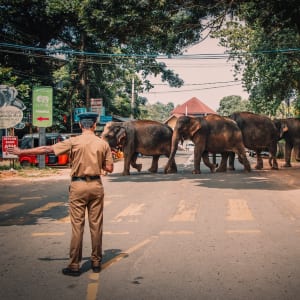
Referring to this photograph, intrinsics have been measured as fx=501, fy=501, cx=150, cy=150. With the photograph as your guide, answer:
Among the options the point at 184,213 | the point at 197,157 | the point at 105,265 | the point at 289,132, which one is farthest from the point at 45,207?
the point at 289,132

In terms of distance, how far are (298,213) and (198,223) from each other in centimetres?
253

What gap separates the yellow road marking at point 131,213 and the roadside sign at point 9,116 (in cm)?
1216

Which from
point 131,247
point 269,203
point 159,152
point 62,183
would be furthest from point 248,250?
point 159,152

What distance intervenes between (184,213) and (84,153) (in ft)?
15.8

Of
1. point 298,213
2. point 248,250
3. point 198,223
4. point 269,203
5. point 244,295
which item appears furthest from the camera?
point 269,203

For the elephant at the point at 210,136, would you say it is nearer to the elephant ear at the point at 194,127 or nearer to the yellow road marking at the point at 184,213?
the elephant ear at the point at 194,127

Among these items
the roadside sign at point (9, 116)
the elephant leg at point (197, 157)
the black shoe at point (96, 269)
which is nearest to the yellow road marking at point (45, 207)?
the black shoe at point (96, 269)

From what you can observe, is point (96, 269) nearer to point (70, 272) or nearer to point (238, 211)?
point (70, 272)

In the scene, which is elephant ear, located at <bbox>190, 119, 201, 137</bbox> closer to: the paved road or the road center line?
the paved road

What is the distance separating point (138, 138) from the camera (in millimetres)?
22203

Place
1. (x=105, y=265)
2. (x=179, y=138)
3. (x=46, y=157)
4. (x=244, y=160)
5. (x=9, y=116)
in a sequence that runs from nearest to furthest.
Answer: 1. (x=105, y=265)
2. (x=179, y=138)
3. (x=244, y=160)
4. (x=9, y=116)
5. (x=46, y=157)

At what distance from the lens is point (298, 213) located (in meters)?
10.5

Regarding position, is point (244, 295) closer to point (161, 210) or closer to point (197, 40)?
point (161, 210)

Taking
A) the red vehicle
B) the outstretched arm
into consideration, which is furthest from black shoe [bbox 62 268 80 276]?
the red vehicle
